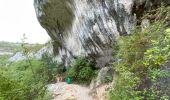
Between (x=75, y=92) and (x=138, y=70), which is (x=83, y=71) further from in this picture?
(x=138, y=70)

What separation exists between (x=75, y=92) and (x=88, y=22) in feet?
10.6

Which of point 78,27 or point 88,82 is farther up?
point 78,27

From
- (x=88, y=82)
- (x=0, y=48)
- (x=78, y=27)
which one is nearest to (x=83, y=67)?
(x=88, y=82)

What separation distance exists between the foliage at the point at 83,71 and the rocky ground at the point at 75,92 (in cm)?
66

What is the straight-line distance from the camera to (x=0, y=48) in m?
55.4

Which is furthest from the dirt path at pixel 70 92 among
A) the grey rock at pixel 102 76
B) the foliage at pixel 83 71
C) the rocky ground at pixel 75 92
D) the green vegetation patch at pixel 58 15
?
the green vegetation patch at pixel 58 15

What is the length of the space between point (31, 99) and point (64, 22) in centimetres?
770

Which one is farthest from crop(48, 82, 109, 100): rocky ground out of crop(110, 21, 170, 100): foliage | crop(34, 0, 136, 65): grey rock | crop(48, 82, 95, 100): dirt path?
crop(110, 21, 170, 100): foliage

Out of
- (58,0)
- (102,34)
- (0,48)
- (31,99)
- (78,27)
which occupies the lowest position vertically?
(31,99)

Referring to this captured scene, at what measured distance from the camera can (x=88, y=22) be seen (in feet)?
40.7

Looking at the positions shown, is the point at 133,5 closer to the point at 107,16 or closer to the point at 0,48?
the point at 107,16

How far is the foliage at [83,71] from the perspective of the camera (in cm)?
1524

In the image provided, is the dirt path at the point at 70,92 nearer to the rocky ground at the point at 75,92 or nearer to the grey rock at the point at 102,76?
the rocky ground at the point at 75,92

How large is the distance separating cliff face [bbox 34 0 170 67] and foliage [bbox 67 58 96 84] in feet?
1.50
